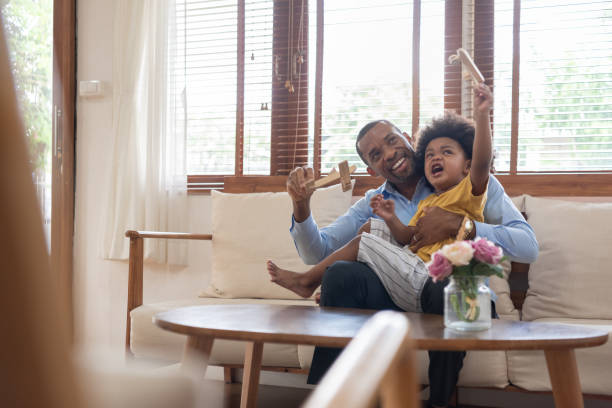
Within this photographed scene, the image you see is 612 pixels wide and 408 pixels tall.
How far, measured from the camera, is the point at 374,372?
364mm

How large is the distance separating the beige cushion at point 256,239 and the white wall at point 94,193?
2.78ft

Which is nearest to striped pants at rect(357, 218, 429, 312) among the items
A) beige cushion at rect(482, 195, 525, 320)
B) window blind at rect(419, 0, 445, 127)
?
beige cushion at rect(482, 195, 525, 320)

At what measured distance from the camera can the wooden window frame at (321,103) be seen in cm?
271

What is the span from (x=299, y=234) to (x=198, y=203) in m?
1.22

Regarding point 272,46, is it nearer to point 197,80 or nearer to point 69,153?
point 197,80

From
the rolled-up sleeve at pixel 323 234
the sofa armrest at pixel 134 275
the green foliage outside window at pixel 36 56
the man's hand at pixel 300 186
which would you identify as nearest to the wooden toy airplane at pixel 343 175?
the man's hand at pixel 300 186

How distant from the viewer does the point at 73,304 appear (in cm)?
345

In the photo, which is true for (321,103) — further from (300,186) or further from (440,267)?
(440,267)

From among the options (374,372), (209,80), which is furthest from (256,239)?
(374,372)

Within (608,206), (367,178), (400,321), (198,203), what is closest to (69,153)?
(198,203)

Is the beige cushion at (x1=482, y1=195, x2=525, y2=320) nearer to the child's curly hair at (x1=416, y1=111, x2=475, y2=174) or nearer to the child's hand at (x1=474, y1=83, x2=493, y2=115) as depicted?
the child's curly hair at (x1=416, y1=111, x2=475, y2=174)

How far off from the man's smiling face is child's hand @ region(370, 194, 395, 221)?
0.31 m

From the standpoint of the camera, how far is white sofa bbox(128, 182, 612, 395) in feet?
6.41

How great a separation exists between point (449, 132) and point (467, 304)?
37.0 inches
